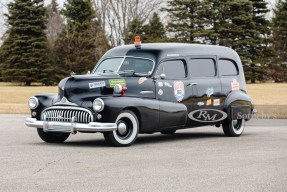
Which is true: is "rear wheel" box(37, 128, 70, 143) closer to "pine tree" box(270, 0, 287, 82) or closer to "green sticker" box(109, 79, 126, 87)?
"green sticker" box(109, 79, 126, 87)

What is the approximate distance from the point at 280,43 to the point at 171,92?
6943cm

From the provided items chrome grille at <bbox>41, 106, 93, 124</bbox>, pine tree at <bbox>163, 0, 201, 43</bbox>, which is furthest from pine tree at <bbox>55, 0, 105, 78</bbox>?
chrome grille at <bbox>41, 106, 93, 124</bbox>

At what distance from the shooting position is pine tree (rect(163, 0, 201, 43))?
71.6 metres

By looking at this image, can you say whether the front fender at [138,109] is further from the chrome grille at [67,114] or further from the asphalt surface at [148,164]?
the asphalt surface at [148,164]

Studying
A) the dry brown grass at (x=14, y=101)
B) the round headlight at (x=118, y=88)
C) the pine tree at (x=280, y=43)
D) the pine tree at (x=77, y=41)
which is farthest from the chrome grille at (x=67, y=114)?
the pine tree at (x=280, y=43)

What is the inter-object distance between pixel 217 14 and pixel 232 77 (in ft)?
197

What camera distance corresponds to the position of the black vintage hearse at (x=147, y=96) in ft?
37.7

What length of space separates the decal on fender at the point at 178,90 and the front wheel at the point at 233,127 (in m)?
1.74

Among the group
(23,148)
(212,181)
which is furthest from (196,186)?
(23,148)

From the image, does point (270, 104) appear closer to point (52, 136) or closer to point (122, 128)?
point (52, 136)

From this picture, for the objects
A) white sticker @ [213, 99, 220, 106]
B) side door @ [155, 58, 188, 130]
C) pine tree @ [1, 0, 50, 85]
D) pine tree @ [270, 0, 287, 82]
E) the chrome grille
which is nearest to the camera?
the chrome grille

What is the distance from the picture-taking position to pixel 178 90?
12.9 metres

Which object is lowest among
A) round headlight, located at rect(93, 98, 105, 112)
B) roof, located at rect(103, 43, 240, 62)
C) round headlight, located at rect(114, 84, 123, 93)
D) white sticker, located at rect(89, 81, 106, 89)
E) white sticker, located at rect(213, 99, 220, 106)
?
white sticker, located at rect(213, 99, 220, 106)

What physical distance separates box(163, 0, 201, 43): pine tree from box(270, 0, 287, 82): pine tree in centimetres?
1176
